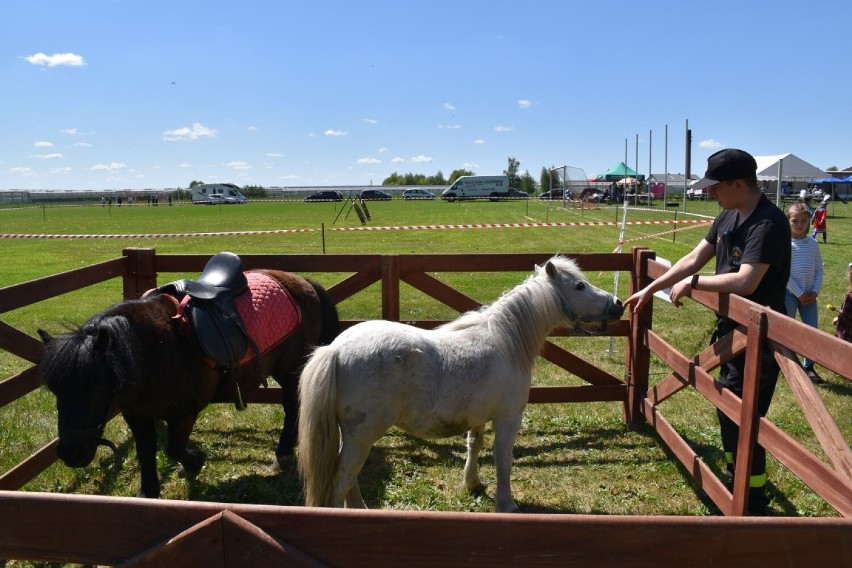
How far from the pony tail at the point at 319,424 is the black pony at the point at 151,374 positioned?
2.92ft

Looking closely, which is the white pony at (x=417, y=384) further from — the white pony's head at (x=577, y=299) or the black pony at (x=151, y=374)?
the black pony at (x=151, y=374)

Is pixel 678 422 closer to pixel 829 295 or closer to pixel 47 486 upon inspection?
pixel 47 486

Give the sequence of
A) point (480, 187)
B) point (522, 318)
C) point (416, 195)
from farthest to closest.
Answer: point (416, 195) → point (480, 187) → point (522, 318)

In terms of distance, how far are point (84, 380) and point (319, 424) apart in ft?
4.21

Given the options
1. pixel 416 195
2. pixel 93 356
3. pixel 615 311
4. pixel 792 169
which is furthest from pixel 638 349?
pixel 416 195

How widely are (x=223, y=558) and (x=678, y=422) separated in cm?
526

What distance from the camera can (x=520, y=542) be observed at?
4.36 feet

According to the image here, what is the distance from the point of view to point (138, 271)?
5.24m

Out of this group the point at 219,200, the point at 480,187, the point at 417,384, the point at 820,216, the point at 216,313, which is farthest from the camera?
the point at 219,200

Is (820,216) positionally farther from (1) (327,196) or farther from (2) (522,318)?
(1) (327,196)

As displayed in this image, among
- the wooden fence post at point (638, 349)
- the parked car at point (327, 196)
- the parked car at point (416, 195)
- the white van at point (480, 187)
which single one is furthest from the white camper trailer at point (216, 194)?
the wooden fence post at point (638, 349)

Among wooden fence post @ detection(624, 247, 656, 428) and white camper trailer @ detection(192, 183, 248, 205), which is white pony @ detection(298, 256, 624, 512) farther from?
white camper trailer @ detection(192, 183, 248, 205)

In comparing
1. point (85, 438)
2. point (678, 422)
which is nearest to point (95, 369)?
point (85, 438)

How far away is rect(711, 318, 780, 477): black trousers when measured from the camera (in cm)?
321
